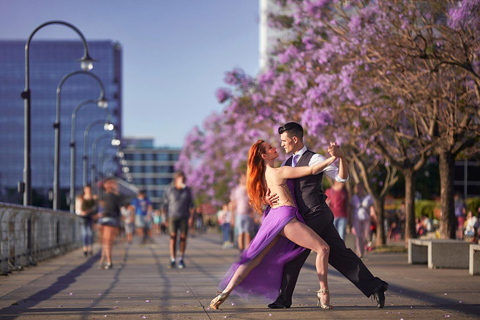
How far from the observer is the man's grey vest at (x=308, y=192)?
894 centimetres

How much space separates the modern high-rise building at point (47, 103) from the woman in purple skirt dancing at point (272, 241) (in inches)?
6165

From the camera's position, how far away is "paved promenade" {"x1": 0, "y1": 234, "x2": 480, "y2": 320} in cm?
872

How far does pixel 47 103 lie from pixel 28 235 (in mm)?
157365

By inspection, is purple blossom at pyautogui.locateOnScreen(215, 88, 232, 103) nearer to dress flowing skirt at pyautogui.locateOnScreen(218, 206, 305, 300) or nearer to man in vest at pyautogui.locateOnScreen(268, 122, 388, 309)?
man in vest at pyautogui.locateOnScreen(268, 122, 388, 309)

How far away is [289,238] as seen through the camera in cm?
880

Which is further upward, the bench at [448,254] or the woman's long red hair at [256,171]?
the woman's long red hair at [256,171]

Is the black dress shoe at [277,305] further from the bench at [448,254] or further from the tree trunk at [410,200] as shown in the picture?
the tree trunk at [410,200]

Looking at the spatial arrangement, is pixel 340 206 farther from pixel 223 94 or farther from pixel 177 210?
pixel 223 94

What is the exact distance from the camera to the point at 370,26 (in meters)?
19.4

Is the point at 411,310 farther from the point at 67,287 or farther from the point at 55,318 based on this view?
the point at 67,287

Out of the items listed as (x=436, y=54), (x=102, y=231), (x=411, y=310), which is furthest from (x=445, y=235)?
(x=411, y=310)

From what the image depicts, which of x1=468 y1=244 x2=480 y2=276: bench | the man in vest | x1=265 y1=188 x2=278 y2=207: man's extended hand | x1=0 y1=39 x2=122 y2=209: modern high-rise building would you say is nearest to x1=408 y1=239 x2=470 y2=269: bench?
x1=468 y1=244 x2=480 y2=276: bench

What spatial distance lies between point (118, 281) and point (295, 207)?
18.4 ft

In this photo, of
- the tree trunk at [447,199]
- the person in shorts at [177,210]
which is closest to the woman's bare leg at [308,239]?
the person in shorts at [177,210]
